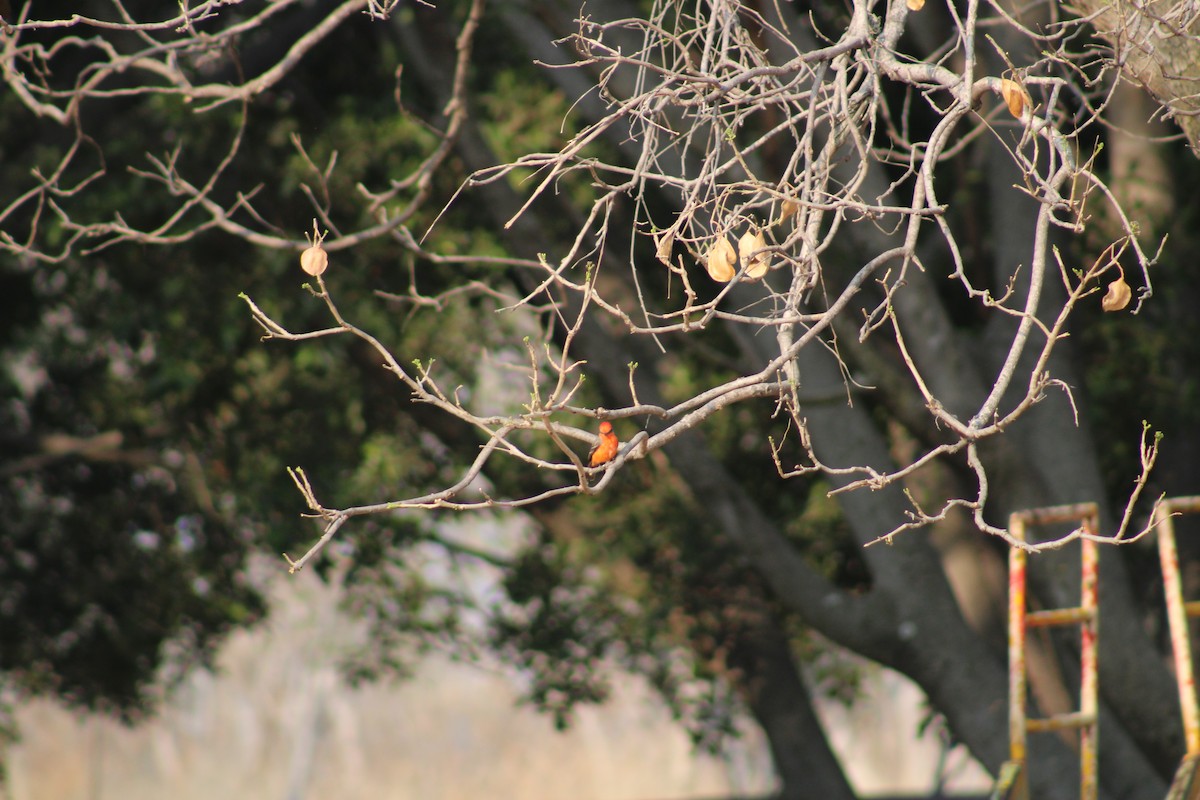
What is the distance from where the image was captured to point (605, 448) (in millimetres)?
3104

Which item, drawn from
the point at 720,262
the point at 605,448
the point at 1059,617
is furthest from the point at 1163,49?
the point at 1059,617

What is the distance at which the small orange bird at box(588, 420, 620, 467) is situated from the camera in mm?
3073

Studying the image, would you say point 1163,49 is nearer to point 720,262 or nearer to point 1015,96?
point 1015,96

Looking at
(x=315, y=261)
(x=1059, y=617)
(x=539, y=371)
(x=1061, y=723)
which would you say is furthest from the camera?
(x=539, y=371)

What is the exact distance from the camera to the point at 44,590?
379 inches

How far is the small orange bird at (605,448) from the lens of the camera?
121 inches

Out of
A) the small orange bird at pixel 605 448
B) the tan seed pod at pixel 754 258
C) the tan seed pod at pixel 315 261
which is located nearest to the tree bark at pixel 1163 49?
the tan seed pod at pixel 754 258

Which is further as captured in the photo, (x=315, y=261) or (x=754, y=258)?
(x=315, y=261)

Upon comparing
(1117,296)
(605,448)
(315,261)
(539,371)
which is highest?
(539,371)

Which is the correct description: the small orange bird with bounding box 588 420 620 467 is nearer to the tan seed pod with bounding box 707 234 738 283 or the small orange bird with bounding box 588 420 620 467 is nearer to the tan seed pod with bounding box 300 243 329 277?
the tan seed pod with bounding box 707 234 738 283

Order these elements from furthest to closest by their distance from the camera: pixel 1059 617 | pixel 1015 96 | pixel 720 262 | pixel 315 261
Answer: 1. pixel 1059 617
2. pixel 315 261
3. pixel 720 262
4. pixel 1015 96

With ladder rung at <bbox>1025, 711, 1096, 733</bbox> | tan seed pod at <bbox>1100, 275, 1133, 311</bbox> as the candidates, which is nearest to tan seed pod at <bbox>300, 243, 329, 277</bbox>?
tan seed pod at <bbox>1100, 275, 1133, 311</bbox>

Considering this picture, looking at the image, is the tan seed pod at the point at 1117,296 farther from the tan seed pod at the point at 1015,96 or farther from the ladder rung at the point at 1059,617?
the ladder rung at the point at 1059,617

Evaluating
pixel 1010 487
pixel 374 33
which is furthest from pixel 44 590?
pixel 1010 487
